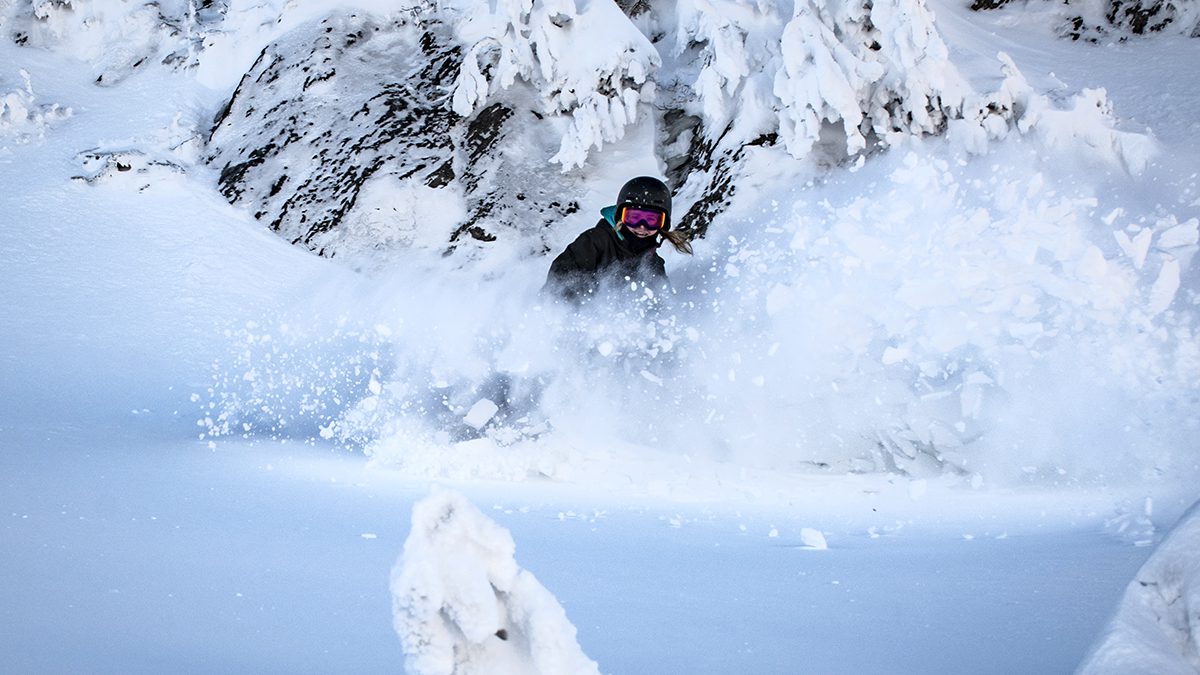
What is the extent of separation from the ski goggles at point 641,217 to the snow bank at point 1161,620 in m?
3.66

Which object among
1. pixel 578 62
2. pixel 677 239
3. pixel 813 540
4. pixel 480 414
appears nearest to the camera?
pixel 813 540

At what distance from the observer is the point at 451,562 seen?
1360 mm

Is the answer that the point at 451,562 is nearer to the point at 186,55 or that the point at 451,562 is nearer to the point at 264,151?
the point at 264,151

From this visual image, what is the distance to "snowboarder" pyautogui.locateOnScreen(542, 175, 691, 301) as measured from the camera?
5078 millimetres

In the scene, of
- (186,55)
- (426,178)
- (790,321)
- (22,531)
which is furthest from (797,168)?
(186,55)

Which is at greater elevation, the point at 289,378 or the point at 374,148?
the point at 374,148

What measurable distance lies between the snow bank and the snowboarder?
3.68 meters

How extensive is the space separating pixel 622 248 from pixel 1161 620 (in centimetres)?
389

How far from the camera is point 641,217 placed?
5.07 m

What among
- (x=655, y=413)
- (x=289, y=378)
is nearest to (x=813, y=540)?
(x=655, y=413)

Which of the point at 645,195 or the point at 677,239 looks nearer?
the point at 645,195

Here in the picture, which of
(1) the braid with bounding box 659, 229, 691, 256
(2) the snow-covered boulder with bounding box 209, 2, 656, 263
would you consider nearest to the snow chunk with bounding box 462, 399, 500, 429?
(1) the braid with bounding box 659, 229, 691, 256

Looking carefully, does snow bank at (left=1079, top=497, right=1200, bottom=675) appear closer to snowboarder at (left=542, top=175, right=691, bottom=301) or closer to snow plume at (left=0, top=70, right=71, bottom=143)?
snowboarder at (left=542, top=175, right=691, bottom=301)

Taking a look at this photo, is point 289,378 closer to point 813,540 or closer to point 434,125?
point 434,125
